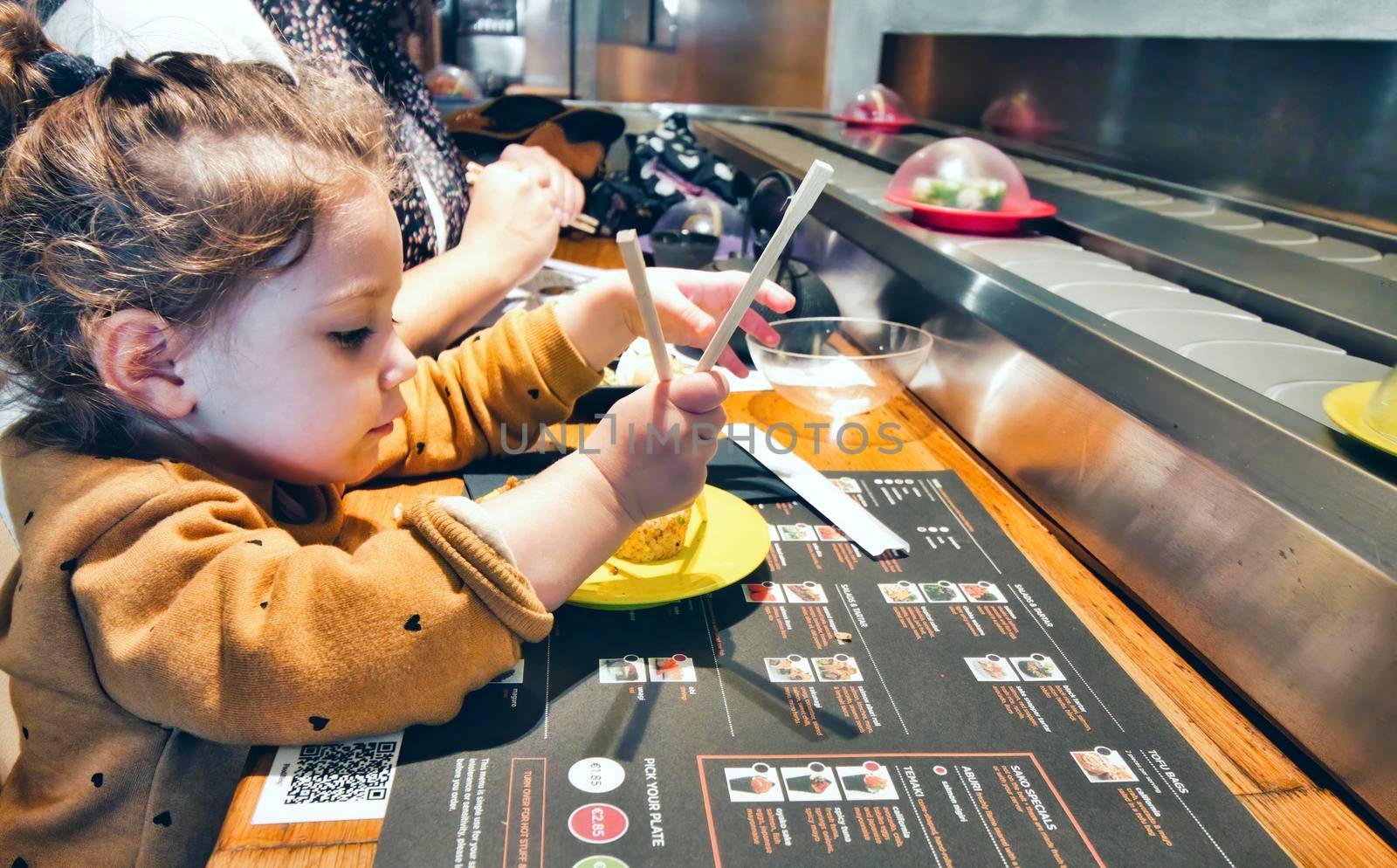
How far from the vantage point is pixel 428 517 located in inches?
26.1

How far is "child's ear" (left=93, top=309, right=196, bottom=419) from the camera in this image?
67cm

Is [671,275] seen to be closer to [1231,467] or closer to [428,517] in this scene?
[428,517]

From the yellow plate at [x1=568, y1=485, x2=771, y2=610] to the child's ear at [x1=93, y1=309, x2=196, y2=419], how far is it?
14.1 inches

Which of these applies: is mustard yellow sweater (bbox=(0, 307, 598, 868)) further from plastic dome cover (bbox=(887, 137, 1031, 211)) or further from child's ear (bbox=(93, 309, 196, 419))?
plastic dome cover (bbox=(887, 137, 1031, 211))

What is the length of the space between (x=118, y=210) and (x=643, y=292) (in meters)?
0.41

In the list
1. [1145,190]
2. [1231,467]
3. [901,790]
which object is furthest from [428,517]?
[1145,190]

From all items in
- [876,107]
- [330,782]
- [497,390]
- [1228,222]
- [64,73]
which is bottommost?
[330,782]

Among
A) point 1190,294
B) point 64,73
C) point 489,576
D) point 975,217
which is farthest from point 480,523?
point 975,217

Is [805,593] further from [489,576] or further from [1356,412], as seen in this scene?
[1356,412]

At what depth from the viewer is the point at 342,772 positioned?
1.90 feet

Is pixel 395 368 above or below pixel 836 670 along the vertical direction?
above

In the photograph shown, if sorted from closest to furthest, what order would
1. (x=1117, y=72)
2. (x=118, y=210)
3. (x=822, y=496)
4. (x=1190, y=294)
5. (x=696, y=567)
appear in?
(x=118, y=210), (x=696, y=567), (x=822, y=496), (x=1190, y=294), (x=1117, y=72)

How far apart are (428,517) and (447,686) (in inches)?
4.9

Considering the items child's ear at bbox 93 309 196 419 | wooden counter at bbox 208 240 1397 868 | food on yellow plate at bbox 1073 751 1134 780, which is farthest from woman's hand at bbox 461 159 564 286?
food on yellow plate at bbox 1073 751 1134 780
